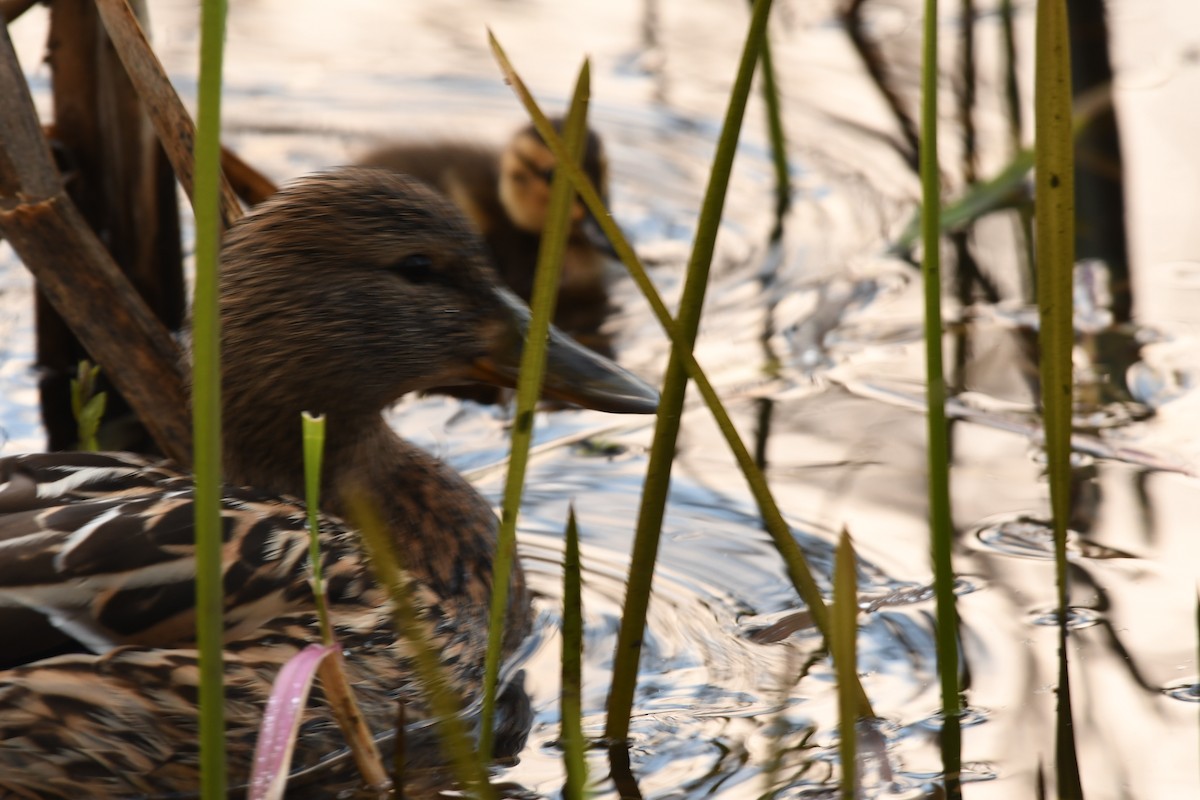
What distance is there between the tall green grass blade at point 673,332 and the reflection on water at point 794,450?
0.32 meters

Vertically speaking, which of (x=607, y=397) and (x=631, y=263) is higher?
(x=631, y=263)

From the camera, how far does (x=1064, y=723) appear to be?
6.90 ft

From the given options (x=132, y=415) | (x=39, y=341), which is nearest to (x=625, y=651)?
(x=132, y=415)

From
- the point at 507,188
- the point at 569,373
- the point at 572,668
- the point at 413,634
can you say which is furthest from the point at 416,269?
the point at 507,188

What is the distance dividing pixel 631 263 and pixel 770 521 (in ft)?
1.04

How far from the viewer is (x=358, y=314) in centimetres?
246

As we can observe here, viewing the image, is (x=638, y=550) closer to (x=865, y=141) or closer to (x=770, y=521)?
(x=770, y=521)

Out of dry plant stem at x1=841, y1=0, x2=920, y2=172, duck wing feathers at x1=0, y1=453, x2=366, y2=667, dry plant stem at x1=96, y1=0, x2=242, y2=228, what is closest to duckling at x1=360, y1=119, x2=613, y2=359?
dry plant stem at x1=841, y1=0, x2=920, y2=172

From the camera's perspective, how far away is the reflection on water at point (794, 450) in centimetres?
211

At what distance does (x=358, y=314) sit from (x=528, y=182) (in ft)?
6.03

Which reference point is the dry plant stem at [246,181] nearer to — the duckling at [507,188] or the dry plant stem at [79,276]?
the dry plant stem at [79,276]

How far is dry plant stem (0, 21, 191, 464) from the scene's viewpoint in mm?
2350

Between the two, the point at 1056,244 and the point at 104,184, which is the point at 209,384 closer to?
the point at 1056,244

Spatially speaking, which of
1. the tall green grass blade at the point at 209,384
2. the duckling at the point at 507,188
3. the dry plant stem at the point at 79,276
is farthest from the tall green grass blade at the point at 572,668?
the duckling at the point at 507,188
